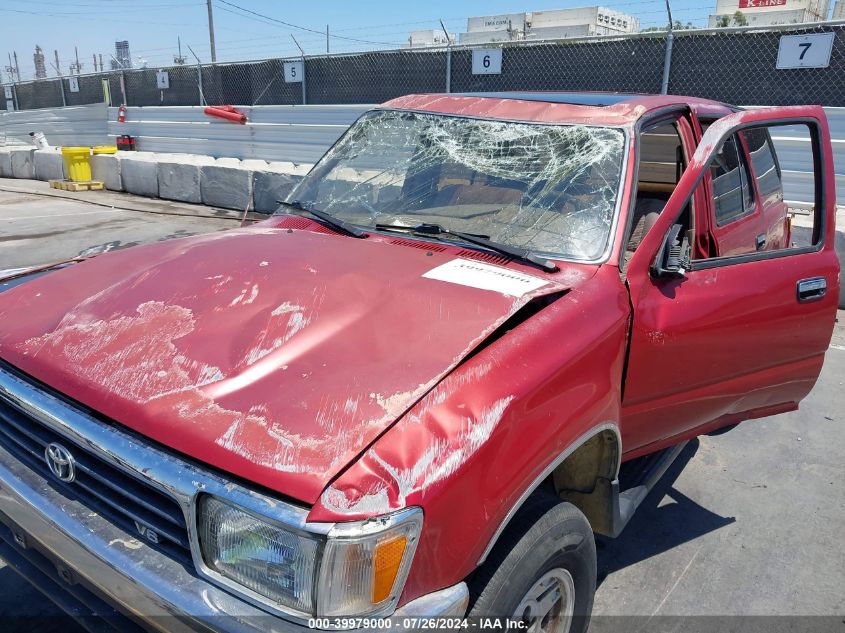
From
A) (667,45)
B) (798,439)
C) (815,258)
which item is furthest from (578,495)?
(667,45)

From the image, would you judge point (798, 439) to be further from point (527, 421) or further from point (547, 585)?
point (527, 421)

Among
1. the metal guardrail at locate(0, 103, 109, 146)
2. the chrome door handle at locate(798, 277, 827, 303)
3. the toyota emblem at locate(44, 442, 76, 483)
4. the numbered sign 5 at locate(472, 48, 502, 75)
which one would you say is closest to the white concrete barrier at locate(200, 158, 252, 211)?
the numbered sign 5 at locate(472, 48, 502, 75)

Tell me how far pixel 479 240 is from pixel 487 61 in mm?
10928

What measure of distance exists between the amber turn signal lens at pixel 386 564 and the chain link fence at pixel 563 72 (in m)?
10.6

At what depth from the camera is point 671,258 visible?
2.50 metres

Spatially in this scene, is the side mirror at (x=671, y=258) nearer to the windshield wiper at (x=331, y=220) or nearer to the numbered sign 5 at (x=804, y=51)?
the windshield wiper at (x=331, y=220)

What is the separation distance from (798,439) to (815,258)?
155 centimetres

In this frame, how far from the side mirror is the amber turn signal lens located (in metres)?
1.52

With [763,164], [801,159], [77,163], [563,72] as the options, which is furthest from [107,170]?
[763,164]

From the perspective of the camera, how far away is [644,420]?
2.62m

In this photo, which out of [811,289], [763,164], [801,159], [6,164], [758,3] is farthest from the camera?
[758,3]

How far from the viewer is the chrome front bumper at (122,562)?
59.9 inches

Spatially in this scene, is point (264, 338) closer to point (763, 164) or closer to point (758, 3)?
point (763, 164)

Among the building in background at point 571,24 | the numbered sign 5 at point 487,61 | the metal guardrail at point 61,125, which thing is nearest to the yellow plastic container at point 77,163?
the metal guardrail at point 61,125
